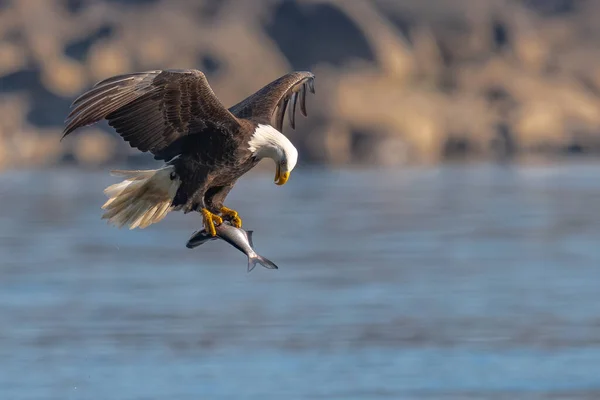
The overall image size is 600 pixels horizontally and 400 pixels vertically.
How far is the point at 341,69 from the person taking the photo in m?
62.3

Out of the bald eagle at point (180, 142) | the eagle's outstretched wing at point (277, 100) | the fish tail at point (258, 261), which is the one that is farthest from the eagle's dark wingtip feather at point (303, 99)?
the fish tail at point (258, 261)

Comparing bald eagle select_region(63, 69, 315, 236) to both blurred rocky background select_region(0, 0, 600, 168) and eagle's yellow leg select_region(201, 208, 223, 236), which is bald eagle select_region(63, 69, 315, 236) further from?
blurred rocky background select_region(0, 0, 600, 168)

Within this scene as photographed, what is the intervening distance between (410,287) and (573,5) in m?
64.2

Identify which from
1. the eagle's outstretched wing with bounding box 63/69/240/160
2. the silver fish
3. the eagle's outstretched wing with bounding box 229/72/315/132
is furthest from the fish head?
the eagle's outstretched wing with bounding box 229/72/315/132

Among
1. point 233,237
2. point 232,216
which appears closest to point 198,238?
point 233,237

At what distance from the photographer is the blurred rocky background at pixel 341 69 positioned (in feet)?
186

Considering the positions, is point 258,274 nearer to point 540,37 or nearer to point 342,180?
point 342,180

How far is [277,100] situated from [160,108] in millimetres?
1252

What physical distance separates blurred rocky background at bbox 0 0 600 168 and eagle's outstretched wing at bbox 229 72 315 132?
144 ft

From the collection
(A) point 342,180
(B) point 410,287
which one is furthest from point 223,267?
(A) point 342,180

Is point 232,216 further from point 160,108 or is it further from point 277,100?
point 277,100

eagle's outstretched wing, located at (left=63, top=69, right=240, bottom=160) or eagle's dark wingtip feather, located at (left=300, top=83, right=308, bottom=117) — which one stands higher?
eagle's dark wingtip feather, located at (left=300, top=83, right=308, bottom=117)

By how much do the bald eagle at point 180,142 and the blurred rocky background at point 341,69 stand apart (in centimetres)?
4474

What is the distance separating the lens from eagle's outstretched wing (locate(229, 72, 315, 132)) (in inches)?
390
